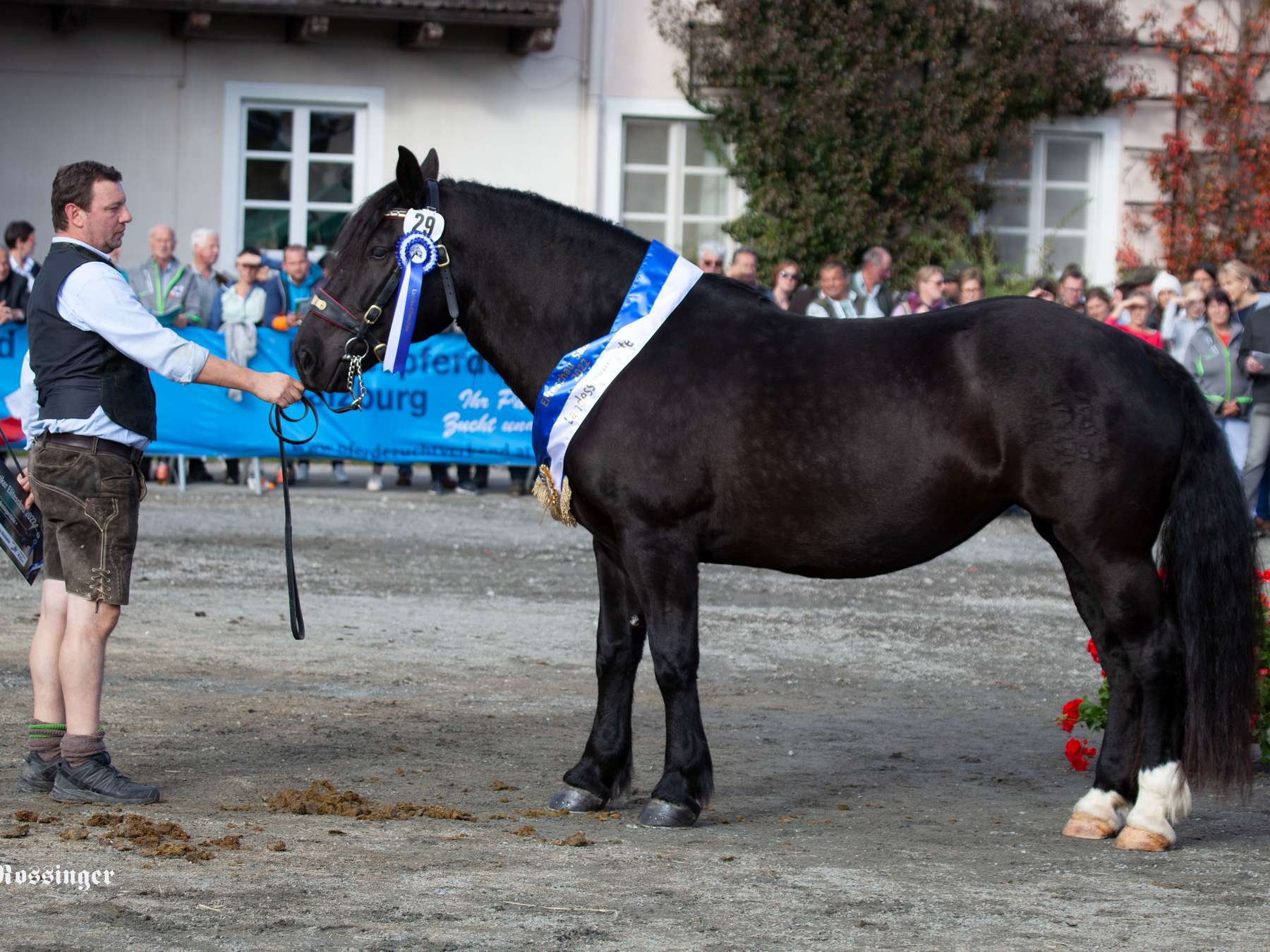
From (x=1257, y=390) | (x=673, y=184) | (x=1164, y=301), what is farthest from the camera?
(x=673, y=184)

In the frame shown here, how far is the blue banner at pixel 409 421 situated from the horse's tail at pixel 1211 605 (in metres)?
10.3

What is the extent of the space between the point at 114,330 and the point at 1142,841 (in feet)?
12.4

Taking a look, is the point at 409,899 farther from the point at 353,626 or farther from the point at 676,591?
the point at 353,626

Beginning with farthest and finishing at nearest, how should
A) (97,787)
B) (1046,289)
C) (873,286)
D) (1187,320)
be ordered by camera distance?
(873,286), (1046,289), (1187,320), (97,787)

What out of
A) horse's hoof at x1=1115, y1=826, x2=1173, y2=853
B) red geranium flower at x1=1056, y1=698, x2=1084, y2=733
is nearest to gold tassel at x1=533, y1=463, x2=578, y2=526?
horse's hoof at x1=1115, y1=826, x2=1173, y2=853

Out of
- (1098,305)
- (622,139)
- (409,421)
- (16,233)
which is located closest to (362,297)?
(409,421)

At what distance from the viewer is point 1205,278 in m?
15.8

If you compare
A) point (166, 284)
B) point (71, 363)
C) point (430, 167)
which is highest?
point (430, 167)

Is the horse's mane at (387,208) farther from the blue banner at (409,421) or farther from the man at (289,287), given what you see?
the man at (289,287)

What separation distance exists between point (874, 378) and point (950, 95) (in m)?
15.9

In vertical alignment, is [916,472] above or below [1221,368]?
below

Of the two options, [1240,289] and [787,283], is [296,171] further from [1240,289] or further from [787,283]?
[1240,289]

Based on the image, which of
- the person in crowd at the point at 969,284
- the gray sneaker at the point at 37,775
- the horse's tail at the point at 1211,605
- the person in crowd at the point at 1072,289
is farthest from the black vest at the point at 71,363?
the person in crowd at the point at 1072,289

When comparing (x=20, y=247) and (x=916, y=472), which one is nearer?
(x=916, y=472)
